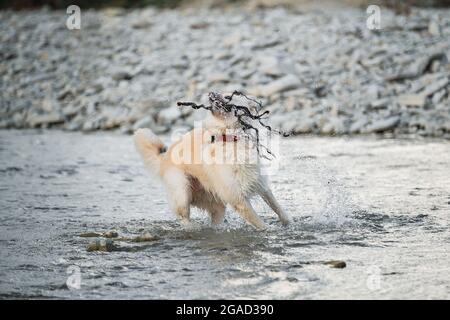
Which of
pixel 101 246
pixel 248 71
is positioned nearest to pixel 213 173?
pixel 101 246

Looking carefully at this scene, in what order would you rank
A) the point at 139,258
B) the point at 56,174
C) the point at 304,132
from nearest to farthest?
1. the point at 139,258
2. the point at 56,174
3. the point at 304,132

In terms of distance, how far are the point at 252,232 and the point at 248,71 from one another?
22.3ft

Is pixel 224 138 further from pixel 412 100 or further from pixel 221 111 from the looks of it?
pixel 412 100

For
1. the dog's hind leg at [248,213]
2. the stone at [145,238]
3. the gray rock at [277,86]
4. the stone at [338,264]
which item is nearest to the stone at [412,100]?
the gray rock at [277,86]

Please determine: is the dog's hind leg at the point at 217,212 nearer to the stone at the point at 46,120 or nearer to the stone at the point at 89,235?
the stone at the point at 89,235

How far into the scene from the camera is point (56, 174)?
8875 millimetres

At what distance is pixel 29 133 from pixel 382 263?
8263 millimetres

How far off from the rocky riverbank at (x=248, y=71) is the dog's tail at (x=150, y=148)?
4.56m

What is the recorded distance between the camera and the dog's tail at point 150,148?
20.9 ft

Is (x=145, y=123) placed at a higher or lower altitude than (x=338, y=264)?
higher

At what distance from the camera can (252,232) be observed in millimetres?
5945
